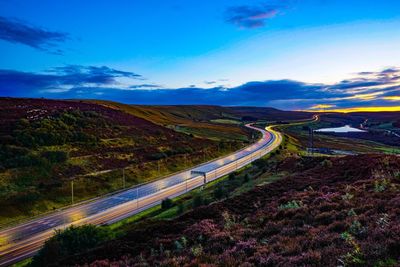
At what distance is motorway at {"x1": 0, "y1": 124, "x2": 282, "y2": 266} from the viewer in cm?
3978

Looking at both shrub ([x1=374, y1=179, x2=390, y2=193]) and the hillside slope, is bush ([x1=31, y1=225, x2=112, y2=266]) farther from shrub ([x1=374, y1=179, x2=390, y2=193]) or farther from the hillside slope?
shrub ([x1=374, y1=179, x2=390, y2=193])

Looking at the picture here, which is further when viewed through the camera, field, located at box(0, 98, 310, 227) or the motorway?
field, located at box(0, 98, 310, 227)

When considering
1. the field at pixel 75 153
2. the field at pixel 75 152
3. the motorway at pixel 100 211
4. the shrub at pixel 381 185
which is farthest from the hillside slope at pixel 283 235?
the field at pixel 75 152

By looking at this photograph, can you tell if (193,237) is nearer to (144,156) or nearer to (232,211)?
(232,211)

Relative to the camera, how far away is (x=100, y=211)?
172 feet

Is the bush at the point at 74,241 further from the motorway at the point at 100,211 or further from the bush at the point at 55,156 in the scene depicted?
the bush at the point at 55,156

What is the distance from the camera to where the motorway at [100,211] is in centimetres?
3978

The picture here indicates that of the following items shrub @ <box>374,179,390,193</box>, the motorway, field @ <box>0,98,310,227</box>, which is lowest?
the motorway

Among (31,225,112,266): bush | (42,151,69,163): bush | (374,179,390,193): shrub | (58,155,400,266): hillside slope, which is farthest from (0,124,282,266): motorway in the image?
(374,179,390,193): shrub

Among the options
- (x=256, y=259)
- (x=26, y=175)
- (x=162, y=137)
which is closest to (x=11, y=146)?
(x=26, y=175)

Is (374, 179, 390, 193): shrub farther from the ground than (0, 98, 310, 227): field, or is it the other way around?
(374, 179, 390, 193): shrub

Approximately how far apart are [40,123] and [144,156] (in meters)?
27.8

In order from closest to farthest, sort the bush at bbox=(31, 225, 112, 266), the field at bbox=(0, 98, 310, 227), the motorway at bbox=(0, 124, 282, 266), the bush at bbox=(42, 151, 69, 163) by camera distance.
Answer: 1. the bush at bbox=(31, 225, 112, 266)
2. the motorway at bbox=(0, 124, 282, 266)
3. the field at bbox=(0, 98, 310, 227)
4. the bush at bbox=(42, 151, 69, 163)

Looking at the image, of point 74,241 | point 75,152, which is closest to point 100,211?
point 74,241
